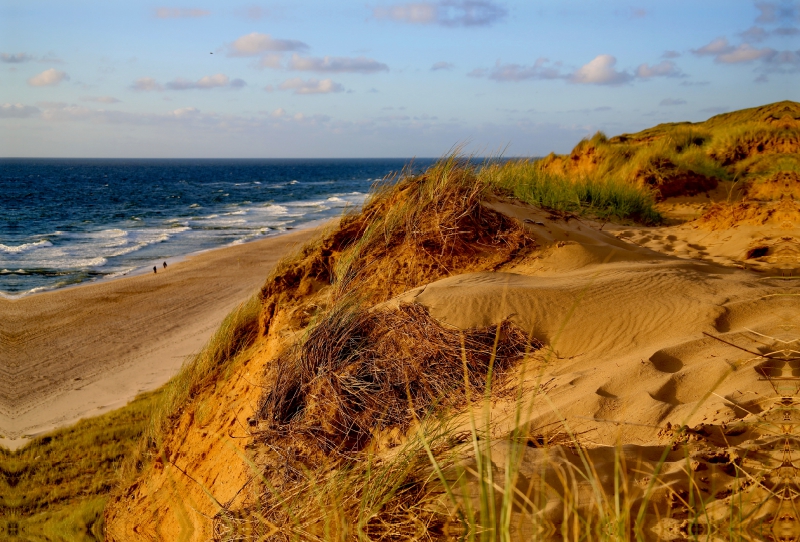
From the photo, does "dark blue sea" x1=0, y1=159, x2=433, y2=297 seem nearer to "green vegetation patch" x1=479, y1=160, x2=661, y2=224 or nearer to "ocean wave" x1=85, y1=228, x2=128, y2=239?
"ocean wave" x1=85, y1=228, x2=128, y2=239

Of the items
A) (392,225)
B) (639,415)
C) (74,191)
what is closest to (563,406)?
(639,415)

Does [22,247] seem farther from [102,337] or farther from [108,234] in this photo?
[102,337]

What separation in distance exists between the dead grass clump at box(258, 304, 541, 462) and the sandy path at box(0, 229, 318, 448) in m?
3.28

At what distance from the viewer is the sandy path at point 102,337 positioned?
1064cm

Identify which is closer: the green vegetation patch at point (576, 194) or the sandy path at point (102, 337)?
the green vegetation patch at point (576, 194)

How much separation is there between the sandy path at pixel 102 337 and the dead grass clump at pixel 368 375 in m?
3.28

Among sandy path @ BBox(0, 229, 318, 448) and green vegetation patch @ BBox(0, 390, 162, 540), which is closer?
green vegetation patch @ BBox(0, 390, 162, 540)

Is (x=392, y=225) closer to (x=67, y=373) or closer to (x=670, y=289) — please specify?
(x=670, y=289)

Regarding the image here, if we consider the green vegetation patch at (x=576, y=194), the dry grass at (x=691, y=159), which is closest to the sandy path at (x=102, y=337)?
the green vegetation patch at (x=576, y=194)

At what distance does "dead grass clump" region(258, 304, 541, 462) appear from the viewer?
367cm

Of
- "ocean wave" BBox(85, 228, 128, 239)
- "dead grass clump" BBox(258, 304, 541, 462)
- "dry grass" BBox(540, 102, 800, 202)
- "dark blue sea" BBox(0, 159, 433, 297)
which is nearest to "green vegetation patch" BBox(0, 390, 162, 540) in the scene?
"dead grass clump" BBox(258, 304, 541, 462)

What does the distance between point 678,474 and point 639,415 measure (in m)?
0.67

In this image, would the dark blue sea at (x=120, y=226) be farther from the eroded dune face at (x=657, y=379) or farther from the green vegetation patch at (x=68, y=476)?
the green vegetation patch at (x=68, y=476)

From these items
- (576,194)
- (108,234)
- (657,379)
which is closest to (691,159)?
(576,194)
